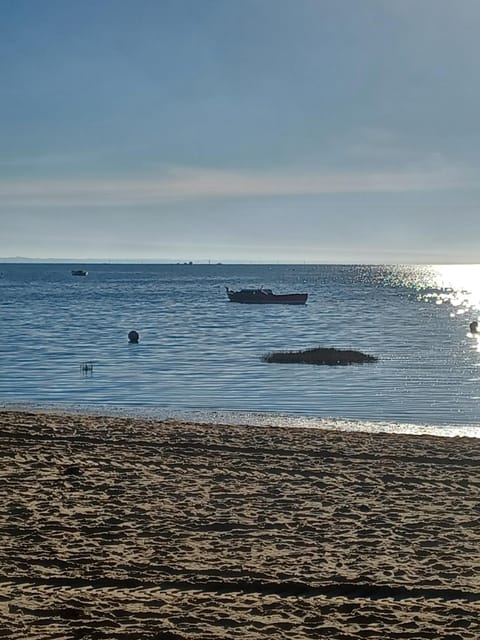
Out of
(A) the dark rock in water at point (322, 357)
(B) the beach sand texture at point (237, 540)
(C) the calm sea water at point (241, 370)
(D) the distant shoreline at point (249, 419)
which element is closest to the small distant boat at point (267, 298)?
(C) the calm sea water at point (241, 370)

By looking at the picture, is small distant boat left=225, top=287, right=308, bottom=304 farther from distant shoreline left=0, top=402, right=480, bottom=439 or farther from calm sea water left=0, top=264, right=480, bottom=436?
distant shoreline left=0, top=402, right=480, bottom=439

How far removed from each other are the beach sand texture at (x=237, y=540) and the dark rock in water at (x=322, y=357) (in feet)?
63.7

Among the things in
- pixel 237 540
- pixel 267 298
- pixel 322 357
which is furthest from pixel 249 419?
pixel 267 298

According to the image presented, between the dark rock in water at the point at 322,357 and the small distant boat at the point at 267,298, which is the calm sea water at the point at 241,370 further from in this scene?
the small distant boat at the point at 267,298

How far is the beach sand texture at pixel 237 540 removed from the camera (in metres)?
7.35

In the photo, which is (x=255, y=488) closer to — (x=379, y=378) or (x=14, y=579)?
(x=14, y=579)

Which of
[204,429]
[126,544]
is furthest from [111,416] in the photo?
[126,544]

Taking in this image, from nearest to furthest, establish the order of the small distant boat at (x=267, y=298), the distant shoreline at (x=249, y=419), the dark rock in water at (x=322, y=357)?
the distant shoreline at (x=249, y=419) < the dark rock in water at (x=322, y=357) < the small distant boat at (x=267, y=298)

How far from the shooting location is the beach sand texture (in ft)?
24.1

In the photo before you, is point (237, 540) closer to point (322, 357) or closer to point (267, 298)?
point (322, 357)

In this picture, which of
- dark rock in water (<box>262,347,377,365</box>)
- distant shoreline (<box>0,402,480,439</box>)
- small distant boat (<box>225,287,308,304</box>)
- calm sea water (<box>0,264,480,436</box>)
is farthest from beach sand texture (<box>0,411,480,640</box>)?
small distant boat (<box>225,287,308,304</box>)

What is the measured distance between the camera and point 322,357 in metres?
36.2

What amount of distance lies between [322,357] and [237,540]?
87.8ft

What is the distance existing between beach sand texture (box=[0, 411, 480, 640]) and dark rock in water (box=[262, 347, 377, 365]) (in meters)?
19.4
